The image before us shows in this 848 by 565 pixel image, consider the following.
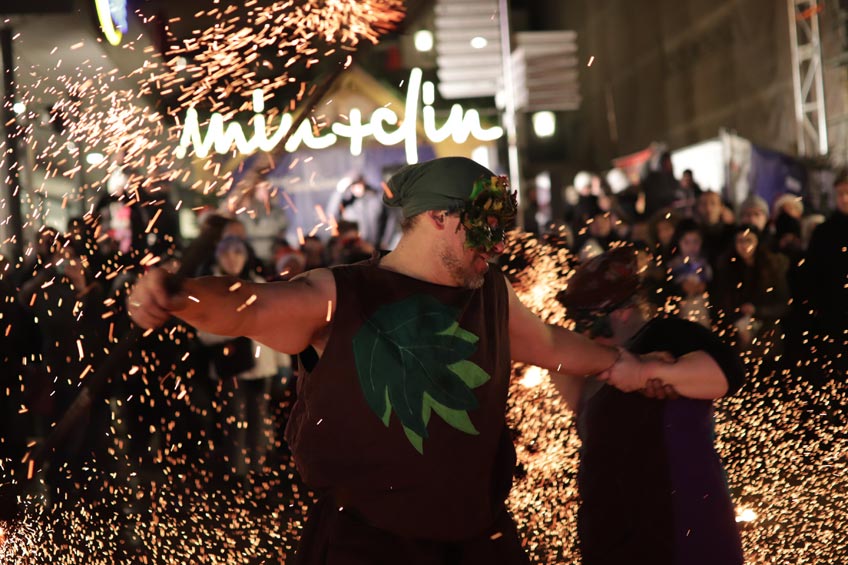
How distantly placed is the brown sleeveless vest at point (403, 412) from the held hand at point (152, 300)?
1.48 feet

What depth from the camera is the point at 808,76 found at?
1504 cm

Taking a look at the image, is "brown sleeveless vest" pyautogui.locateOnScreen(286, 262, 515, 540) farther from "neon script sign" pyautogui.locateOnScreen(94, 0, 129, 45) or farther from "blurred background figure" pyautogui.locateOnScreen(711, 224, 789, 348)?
"neon script sign" pyautogui.locateOnScreen(94, 0, 129, 45)

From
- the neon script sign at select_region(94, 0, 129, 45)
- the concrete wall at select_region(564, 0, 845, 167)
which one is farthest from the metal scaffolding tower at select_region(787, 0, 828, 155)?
the neon script sign at select_region(94, 0, 129, 45)

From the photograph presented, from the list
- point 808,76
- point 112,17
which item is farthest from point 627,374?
point 808,76

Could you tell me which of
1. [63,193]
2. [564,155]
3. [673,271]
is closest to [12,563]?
[673,271]

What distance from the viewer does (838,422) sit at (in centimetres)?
812

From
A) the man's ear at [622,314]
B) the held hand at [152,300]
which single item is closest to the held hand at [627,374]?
the man's ear at [622,314]

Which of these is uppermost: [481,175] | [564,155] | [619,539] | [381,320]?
[481,175]

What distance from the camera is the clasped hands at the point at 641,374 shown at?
3.24m

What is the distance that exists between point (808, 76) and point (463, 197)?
A: 43.7ft

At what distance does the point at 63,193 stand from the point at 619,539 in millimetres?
11794

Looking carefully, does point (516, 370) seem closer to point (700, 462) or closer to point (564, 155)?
point (700, 462)

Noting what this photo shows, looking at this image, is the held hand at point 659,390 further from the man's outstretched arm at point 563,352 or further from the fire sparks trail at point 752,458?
the fire sparks trail at point 752,458

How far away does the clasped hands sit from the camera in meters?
3.24
